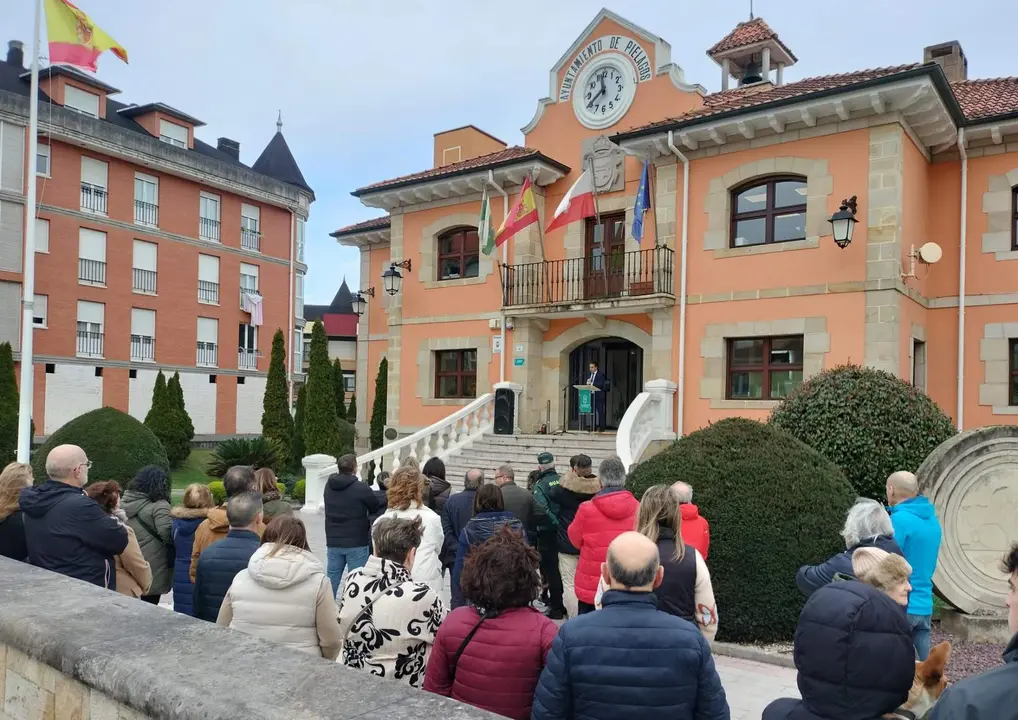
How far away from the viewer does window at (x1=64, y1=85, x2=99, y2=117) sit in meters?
32.2

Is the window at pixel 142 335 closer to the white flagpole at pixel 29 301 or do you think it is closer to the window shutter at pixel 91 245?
the window shutter at pixel 91 245

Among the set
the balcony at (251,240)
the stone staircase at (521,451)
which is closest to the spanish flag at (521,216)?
the stone staircase at (521,451)

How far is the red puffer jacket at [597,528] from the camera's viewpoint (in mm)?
5652

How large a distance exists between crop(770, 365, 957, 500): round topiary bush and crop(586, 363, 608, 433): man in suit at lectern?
24.3ft

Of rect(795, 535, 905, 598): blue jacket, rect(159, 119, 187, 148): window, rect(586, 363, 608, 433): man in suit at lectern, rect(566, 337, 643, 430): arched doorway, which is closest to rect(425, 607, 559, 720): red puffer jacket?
rect(795, 535, 905, 598): blue jacket

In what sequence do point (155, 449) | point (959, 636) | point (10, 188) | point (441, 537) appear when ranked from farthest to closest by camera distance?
1. point (10, 188)
2. point (155, 449)
3. point (959, 636)
4. point (441, 537)

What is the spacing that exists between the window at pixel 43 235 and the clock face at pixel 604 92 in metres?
22.7

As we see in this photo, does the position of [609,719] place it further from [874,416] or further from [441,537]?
[874,416]

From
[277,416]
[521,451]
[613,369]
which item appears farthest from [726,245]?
[277,416]

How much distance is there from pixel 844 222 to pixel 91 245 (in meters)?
29.3

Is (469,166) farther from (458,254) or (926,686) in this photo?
(926,686)

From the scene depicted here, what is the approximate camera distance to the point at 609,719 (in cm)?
283

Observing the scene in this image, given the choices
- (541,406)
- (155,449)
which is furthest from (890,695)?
(541,406)

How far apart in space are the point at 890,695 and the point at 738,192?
14484 mm
